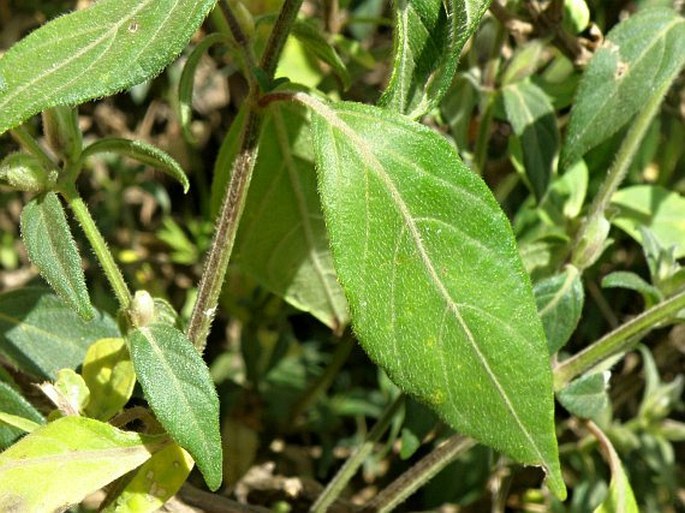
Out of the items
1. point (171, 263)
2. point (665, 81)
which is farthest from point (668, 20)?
point (171, 263)

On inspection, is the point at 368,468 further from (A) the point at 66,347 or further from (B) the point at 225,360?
(A) the point at 66,347

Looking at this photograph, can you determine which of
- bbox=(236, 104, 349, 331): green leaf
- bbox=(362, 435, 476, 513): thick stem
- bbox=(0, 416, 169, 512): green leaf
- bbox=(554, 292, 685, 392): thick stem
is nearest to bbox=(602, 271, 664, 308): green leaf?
bbox=(554, 292, 685, 392): thick stem

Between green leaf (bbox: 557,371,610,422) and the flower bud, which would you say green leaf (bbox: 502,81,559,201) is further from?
the flower bud

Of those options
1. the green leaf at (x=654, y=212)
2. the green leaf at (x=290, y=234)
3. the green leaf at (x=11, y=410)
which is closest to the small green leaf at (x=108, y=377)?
the green leaf at (x=11, y=410)

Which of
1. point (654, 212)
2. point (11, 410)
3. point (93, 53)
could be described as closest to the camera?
point (93, 53)

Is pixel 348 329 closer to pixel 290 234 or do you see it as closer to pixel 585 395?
pixel 290 234

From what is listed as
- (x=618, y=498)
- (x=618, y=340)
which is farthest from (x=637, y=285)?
(x=618, y=498)
